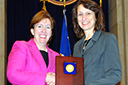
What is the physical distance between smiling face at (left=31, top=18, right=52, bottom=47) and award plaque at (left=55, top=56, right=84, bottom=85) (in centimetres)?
90

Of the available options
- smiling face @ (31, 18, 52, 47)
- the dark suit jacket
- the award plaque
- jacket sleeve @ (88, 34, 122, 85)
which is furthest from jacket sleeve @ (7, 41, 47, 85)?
jacket sleeve @ (88, 34, 122, 85)

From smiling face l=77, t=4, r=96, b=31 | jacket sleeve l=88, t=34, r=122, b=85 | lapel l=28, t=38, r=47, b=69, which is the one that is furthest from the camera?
lapel l=28, t=38, r=47, b=69

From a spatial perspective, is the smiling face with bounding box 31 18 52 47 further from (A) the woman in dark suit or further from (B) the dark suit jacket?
(B) the dark suit jacket

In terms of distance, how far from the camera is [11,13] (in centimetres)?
591

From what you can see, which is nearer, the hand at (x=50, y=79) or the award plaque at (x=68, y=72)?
the award plaque at (x=68, y=72)

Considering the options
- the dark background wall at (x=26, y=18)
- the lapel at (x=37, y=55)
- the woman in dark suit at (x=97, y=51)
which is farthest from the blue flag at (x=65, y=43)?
the woman in dark suit at (x=97, y=51)

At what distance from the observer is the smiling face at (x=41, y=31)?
2.96 meters

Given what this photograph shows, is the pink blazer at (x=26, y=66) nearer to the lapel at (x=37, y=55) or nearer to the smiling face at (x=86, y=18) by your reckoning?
the lapel at (x=37, y=55)

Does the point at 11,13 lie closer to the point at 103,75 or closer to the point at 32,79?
the point at 32,79

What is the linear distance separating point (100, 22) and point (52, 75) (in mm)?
905

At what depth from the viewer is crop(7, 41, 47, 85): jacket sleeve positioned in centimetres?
252

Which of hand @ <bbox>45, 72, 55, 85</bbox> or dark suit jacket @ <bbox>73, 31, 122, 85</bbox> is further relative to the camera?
hand @ <bbox>45, 72, 55, 85</bbox>

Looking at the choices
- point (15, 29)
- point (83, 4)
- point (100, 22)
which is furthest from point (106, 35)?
point (15, 29)

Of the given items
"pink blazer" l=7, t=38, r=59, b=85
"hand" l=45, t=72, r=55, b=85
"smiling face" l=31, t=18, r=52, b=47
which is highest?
"smiling face" l=31, t=18, r=52, b=47
